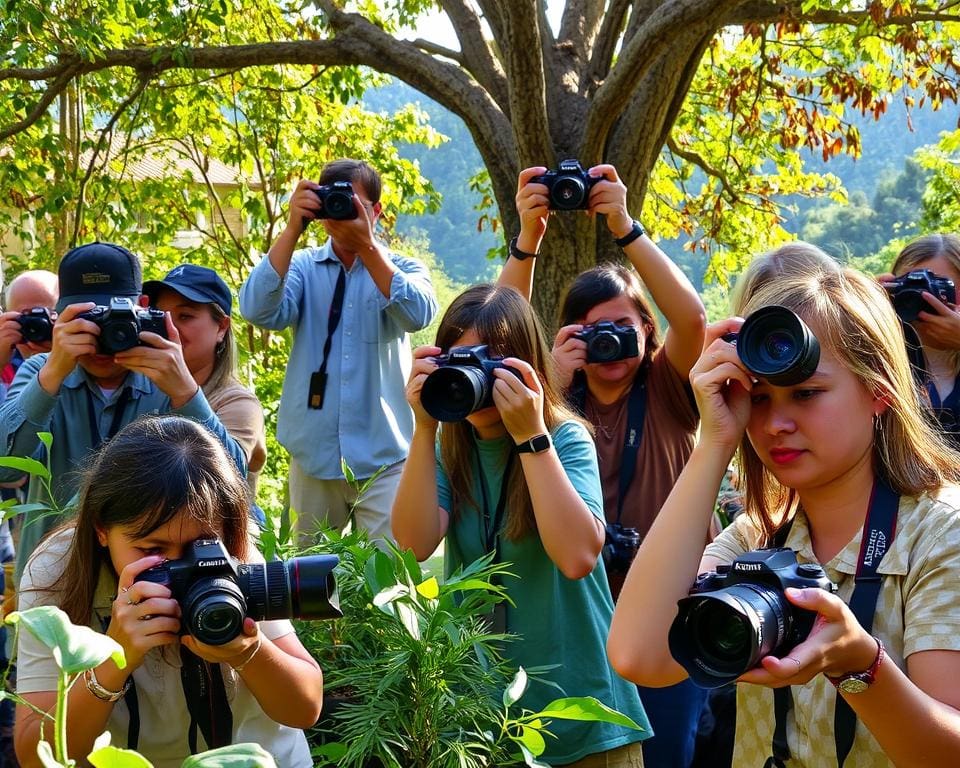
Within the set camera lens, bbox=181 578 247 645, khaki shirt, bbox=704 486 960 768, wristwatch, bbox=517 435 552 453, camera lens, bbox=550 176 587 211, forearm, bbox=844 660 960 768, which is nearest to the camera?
forearm, bbox=844 660 960 768

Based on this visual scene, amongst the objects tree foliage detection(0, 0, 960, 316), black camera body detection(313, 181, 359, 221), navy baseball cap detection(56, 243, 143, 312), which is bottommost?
navy baseball cap detection(56, 243, 143, 312)

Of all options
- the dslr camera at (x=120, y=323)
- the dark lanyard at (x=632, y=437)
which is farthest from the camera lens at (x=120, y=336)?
the dark lanyard at (x=632, y=437)

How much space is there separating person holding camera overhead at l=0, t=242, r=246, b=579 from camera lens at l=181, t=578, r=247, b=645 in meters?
1.08

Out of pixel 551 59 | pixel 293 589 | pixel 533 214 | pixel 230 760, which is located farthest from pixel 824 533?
pixel 551 59

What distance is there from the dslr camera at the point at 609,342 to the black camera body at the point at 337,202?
1.36 meters

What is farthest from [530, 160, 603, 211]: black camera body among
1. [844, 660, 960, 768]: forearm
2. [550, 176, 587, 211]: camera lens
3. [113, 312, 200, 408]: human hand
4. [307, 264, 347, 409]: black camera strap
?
[844, 660, 960, 768]: forearm

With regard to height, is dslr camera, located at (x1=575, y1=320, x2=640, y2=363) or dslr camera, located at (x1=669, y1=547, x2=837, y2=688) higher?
dslr camera, located at (x1=575, y1=320, x2=640, y2=363)

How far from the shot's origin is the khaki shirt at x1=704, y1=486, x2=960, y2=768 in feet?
5.53

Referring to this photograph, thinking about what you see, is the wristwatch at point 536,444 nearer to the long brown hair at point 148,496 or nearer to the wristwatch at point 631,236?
the long brown hair at point 148,496

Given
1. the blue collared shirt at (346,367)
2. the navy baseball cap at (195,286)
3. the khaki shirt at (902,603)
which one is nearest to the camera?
the khaki shirt at (902,603)

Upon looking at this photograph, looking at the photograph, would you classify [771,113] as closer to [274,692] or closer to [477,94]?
[477,94]

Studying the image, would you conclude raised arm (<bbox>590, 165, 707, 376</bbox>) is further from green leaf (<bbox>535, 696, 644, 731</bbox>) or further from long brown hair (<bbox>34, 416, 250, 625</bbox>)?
green leaf (<bbox>535, 696, 644, 731</bbox>)

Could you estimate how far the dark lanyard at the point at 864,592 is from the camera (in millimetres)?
1744

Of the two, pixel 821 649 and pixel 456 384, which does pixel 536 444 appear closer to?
pixel 456 384
